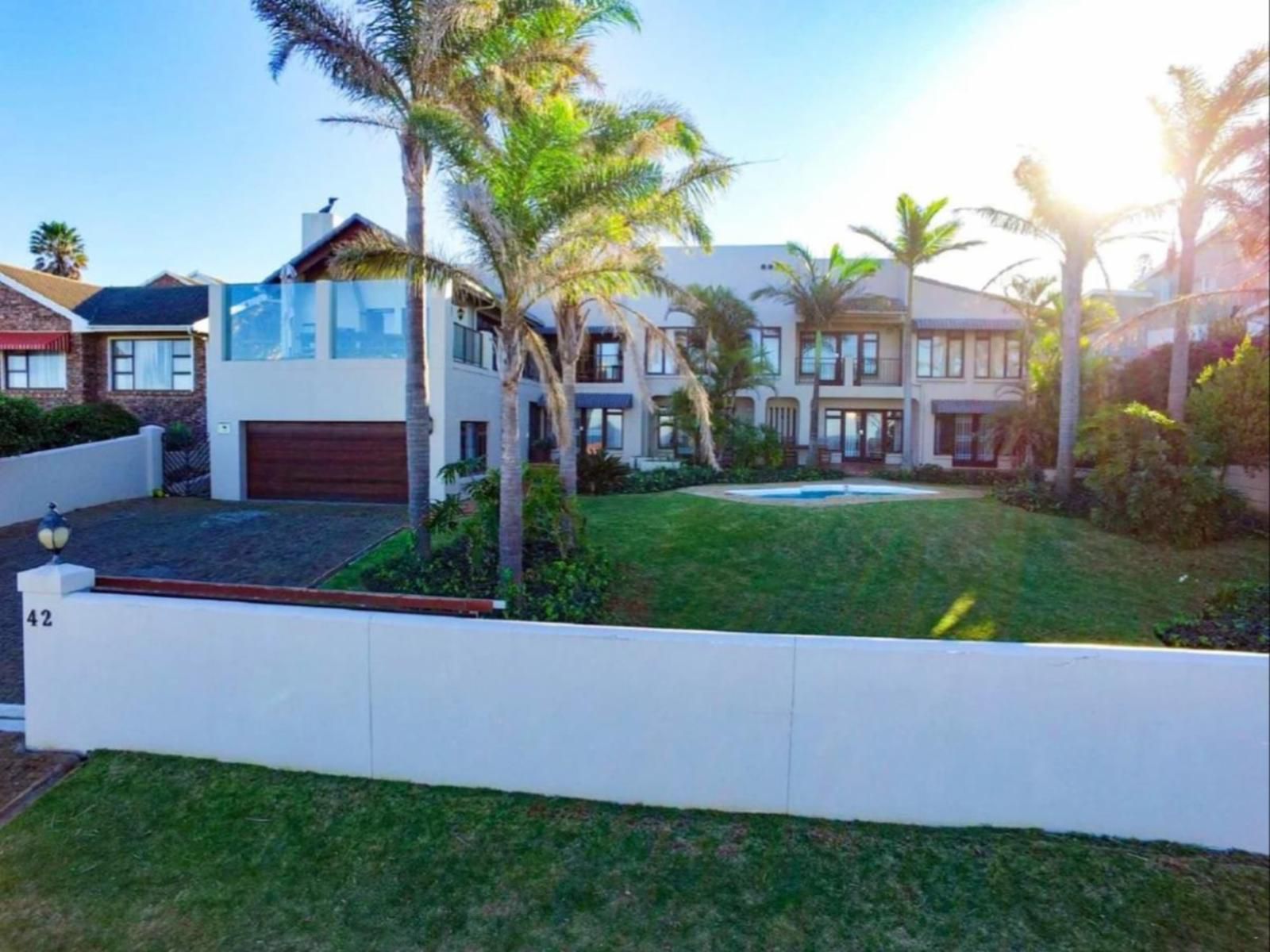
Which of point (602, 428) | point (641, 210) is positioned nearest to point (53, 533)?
point (641, 210)

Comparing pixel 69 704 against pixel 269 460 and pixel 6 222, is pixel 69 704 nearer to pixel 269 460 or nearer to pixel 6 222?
pixel 269 460

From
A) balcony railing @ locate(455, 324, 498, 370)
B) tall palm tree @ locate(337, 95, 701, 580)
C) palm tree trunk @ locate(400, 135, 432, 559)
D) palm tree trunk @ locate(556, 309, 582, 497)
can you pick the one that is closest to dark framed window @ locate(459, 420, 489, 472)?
balcony railing @ locate(455, 324, 498, 370)

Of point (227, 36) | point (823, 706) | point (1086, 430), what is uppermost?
point (227, 36)

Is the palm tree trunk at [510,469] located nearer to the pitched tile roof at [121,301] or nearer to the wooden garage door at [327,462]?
the wooden garage door at [327,462]

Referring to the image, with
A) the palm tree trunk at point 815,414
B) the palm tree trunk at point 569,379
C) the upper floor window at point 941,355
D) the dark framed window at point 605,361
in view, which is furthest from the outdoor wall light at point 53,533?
the upper floor window at point 941,355

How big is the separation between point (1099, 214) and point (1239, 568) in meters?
7.61

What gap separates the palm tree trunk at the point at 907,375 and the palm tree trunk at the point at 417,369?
18.2 metres

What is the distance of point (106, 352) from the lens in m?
21.1

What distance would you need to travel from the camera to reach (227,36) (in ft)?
33.6

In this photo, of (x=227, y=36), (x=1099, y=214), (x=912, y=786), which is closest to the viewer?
(x=912, y=786)

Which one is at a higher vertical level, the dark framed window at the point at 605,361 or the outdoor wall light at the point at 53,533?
the dark framed window at the point at 605,361

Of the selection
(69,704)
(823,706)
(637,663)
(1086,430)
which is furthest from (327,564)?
(1086,430)

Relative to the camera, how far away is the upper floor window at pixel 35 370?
2125cm

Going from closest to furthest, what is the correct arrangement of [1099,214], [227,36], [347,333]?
[227,36]
[1099,214]
[347,333]
